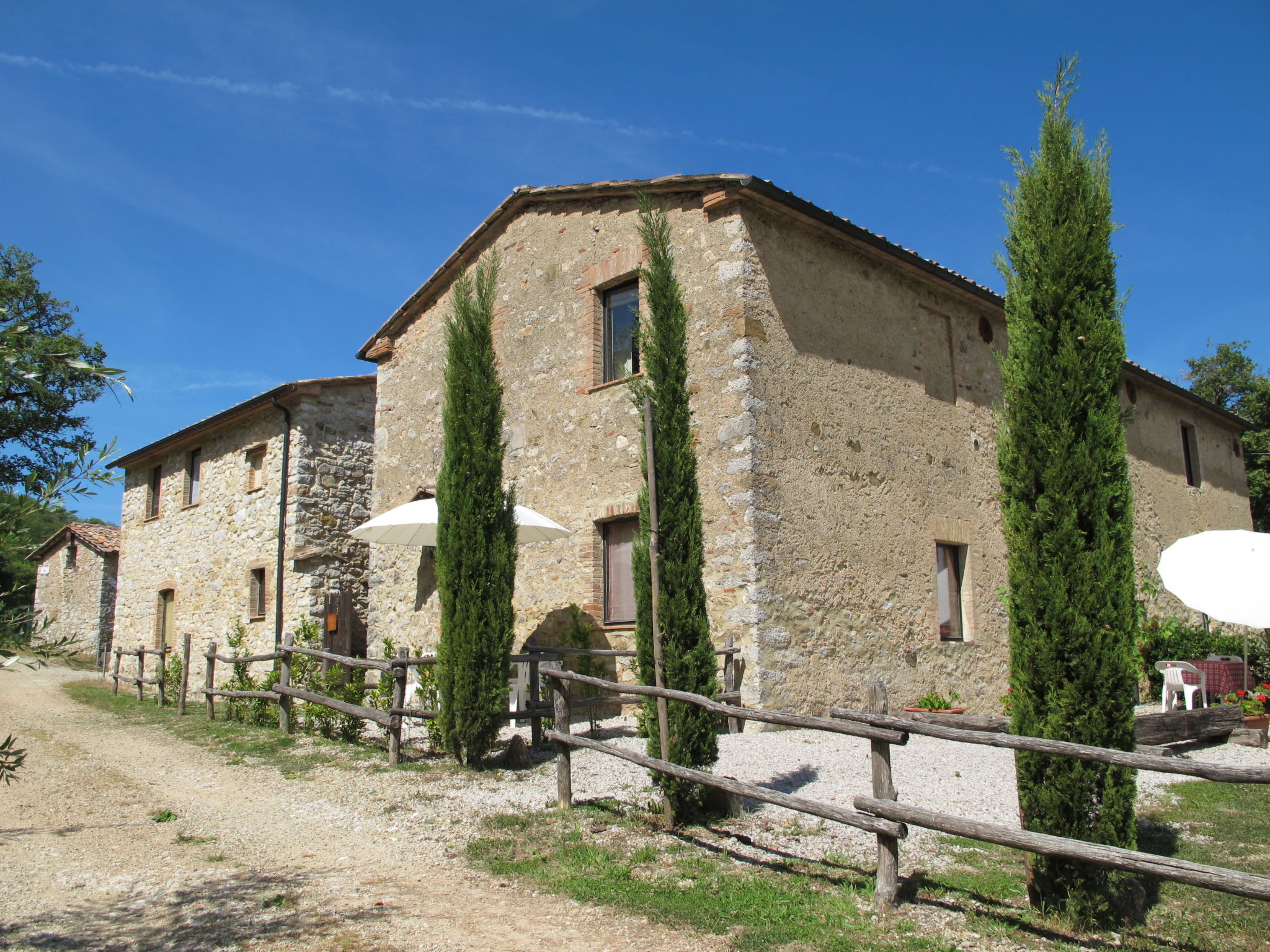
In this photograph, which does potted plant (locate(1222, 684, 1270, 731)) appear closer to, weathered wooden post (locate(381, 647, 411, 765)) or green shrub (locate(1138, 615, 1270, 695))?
green shrub (locate(1138, 615, 1270, 695))

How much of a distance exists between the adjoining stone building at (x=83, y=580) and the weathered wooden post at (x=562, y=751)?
60.1ft

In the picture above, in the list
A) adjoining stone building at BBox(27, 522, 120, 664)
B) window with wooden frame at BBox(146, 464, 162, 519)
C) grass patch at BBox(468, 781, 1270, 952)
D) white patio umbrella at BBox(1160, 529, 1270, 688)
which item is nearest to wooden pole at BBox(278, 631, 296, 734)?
grass patch at BBox(468, 781, 1270, 952)

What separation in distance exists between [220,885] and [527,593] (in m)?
6.40

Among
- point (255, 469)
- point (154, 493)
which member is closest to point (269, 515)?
point (255, 469)

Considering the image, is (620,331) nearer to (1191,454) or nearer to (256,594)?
(256,594)

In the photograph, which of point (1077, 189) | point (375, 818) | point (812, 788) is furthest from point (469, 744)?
point (1077, 189)

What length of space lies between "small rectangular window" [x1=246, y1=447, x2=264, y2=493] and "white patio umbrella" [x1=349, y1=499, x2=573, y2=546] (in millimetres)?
6661

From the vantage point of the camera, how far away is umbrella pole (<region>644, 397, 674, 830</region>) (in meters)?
5.75

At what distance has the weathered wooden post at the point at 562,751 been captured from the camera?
6.07 meters

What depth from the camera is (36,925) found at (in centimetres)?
395

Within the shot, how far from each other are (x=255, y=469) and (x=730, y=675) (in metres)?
10.8

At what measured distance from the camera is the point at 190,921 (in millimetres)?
4023

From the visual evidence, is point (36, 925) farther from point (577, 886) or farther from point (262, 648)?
point (262, 648)

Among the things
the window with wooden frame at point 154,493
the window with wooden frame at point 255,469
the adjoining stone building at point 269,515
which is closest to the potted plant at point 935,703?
the adjoining stone building at point 269,515
